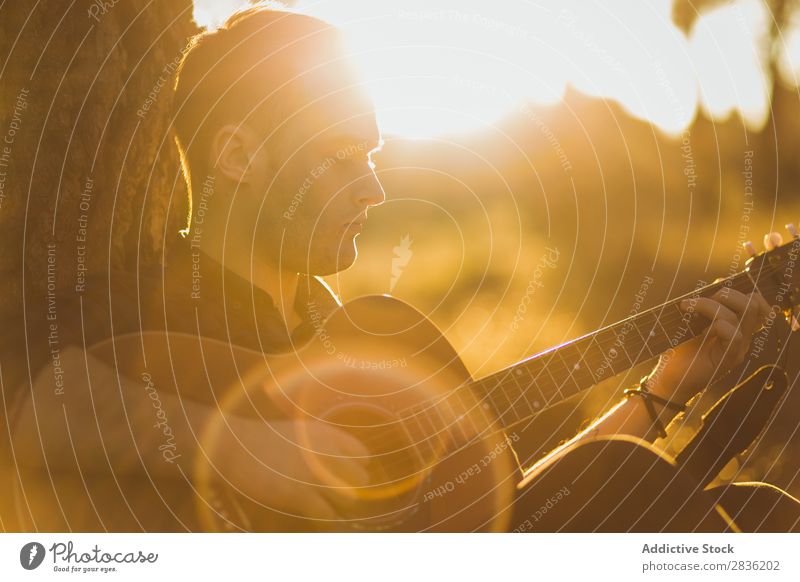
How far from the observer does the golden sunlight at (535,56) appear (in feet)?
4.43

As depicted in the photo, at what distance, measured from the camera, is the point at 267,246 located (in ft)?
4.06

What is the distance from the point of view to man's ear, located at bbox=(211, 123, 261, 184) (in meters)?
1.22

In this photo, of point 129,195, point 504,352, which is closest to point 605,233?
point 504,352

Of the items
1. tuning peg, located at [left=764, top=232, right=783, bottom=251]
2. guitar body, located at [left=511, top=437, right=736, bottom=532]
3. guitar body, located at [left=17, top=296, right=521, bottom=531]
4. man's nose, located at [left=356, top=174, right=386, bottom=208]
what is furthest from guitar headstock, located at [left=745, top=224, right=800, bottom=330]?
man's nose, located at [left=356, top=174, right=386, bottom=208]

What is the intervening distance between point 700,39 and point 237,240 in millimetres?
1041

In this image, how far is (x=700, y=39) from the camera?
142 centimetres

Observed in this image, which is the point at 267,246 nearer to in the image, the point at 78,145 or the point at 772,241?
the point at 78,145

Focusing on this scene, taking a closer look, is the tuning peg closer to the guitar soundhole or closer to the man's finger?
the man's finger

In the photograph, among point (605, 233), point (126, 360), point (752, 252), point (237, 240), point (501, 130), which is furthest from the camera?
point (605, 233)

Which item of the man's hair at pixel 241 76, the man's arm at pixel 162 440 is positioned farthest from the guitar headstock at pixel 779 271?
the man's hair at pixel 241 76

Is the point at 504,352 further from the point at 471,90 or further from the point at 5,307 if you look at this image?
the point at 5,307

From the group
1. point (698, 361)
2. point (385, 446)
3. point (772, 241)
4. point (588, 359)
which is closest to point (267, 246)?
point (385, 446)

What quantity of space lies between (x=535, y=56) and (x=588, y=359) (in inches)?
25.3

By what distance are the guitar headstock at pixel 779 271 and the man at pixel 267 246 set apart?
4 centimetres
